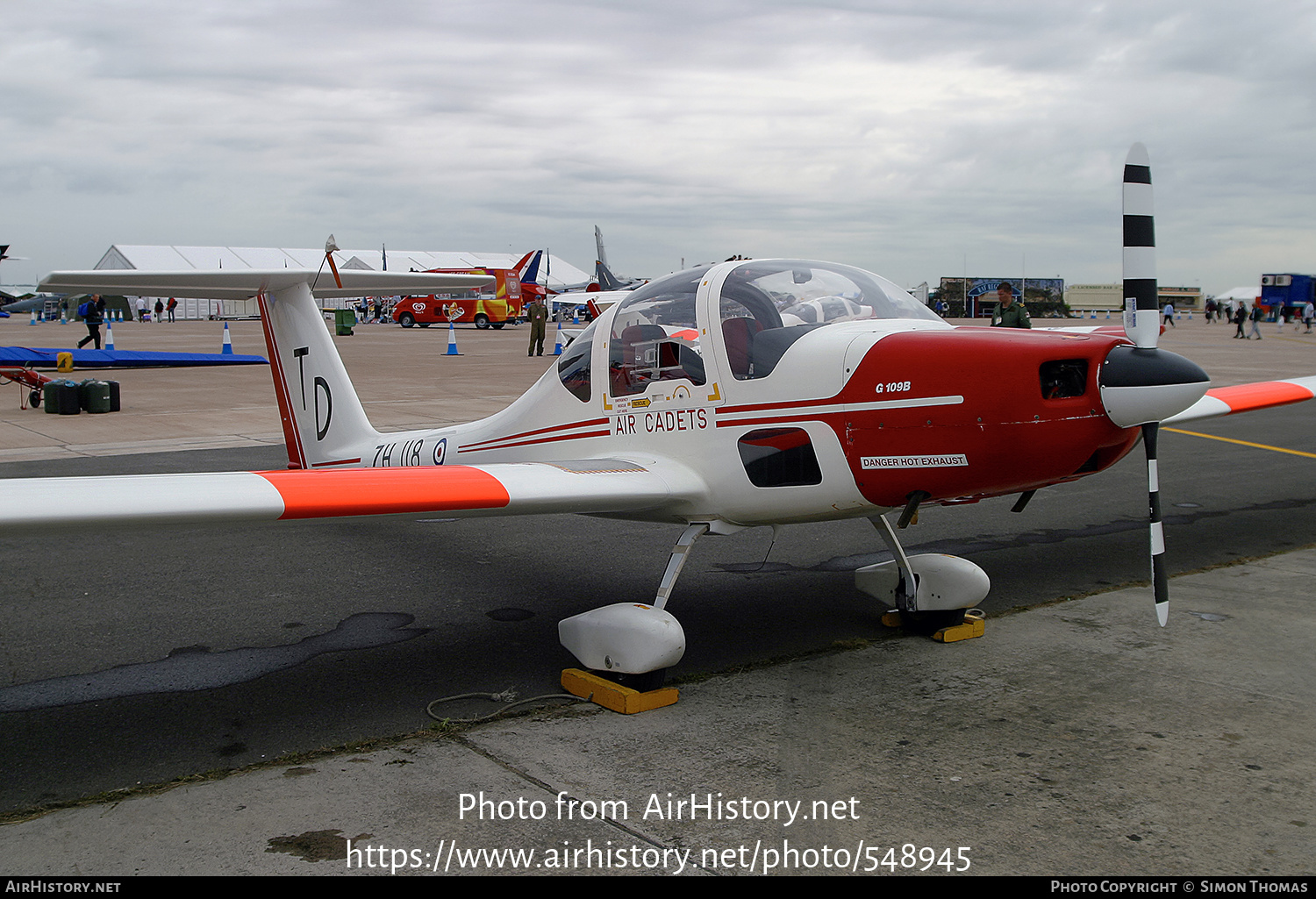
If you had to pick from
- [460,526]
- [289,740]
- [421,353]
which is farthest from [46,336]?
[289,740]

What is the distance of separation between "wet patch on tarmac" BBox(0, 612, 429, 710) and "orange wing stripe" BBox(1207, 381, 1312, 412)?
706cm

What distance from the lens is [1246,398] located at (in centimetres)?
897

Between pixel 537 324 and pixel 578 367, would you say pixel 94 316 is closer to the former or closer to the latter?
pixel 537 324

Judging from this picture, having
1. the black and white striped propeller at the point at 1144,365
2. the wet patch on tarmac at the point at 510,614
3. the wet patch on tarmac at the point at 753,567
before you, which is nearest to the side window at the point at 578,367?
the wet patch on tarmac at the point at 510,614

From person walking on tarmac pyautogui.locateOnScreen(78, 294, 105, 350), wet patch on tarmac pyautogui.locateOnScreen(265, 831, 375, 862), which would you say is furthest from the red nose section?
person walking on tarmac pyautogui.locateOnScreen(78, 294, 105, 350)

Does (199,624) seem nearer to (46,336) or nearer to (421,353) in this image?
(421,353)

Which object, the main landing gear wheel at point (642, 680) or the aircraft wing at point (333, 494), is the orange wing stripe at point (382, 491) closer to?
the aircraft wing at point (333, 494)

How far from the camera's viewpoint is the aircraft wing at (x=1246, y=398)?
831 cm

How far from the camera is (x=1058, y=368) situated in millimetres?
4582

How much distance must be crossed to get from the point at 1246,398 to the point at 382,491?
7781 millimetres

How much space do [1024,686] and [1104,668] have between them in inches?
22.7

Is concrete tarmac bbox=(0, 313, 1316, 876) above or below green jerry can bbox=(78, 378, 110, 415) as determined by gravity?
below

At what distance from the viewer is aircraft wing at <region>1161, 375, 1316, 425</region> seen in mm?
8312

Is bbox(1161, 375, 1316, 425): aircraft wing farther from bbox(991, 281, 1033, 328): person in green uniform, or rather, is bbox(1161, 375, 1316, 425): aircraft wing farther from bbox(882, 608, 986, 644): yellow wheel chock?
bbox(991, 281, 1033, 328): person in green uniform
